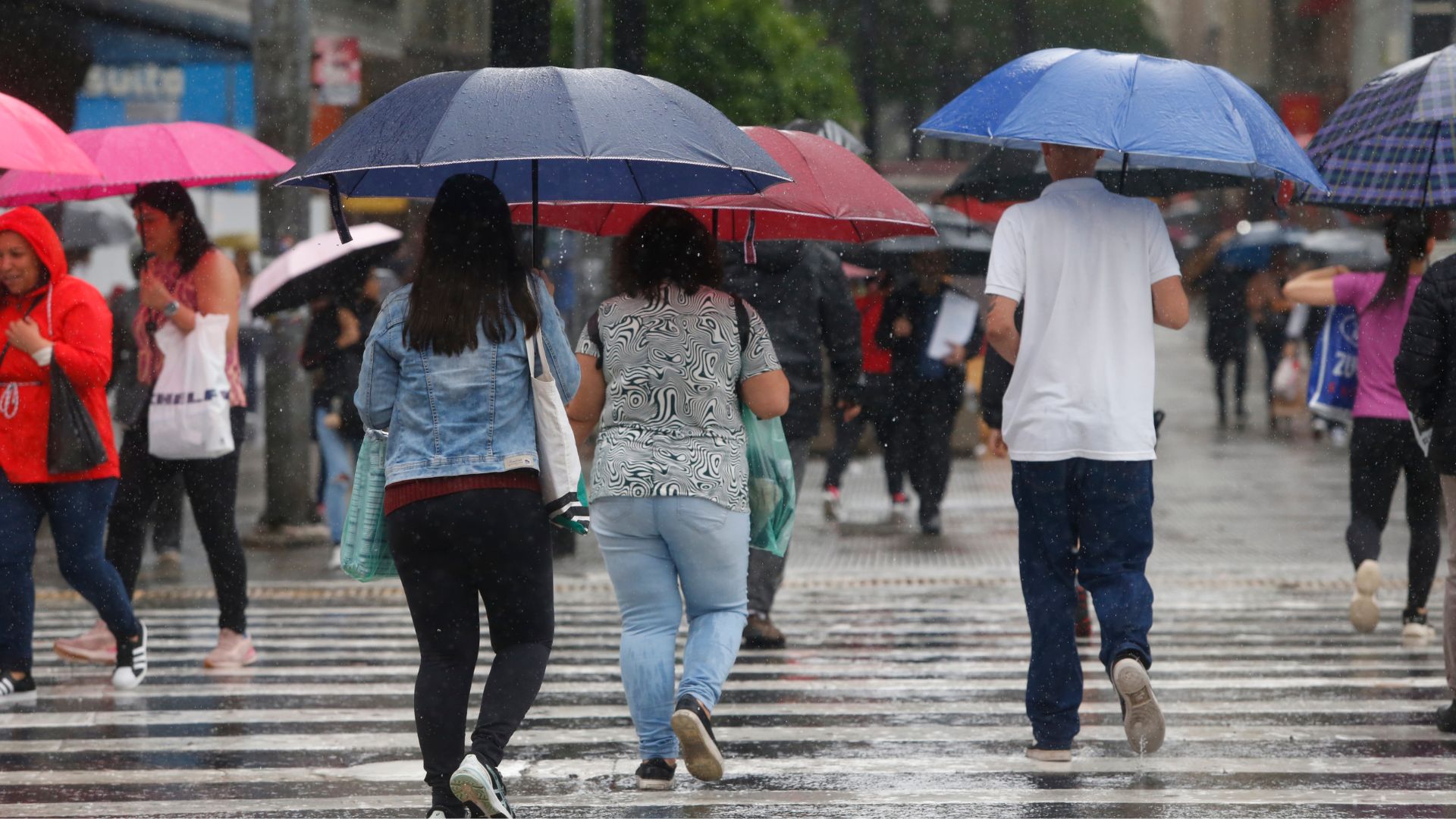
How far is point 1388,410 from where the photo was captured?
27.0 feet

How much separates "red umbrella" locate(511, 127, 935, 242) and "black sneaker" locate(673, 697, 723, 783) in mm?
1544

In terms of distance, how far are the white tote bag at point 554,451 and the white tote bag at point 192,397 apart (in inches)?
128

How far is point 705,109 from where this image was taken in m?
5.45

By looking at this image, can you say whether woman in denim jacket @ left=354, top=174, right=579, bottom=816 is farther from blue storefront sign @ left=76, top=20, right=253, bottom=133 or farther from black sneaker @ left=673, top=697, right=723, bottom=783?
blue storefront sign @ left=76, top=20, right=253, bottom=133

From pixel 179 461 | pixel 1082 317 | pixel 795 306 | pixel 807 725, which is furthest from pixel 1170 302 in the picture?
pixel 179 461

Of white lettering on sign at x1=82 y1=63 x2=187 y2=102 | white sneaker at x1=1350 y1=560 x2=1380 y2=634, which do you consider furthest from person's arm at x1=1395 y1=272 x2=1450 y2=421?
white lettering on sign at x1=82 y1=63 x2=187 y2=102

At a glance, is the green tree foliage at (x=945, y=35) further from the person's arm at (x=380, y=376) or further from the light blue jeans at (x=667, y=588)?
the person's arm at (x=380, y=376)

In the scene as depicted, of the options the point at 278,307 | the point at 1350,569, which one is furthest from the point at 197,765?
the point at 1350,569

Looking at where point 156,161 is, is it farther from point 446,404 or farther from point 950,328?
point 950,328

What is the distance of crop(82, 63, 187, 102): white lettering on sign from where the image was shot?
21766mm

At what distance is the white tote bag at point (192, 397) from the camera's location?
25.9 feet

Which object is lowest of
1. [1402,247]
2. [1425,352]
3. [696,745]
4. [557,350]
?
[696,745]

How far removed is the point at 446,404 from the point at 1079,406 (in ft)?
6.49

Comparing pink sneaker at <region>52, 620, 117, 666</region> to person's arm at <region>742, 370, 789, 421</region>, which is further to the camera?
pink sneaker at <region>52, 620, 117, 666</region>
